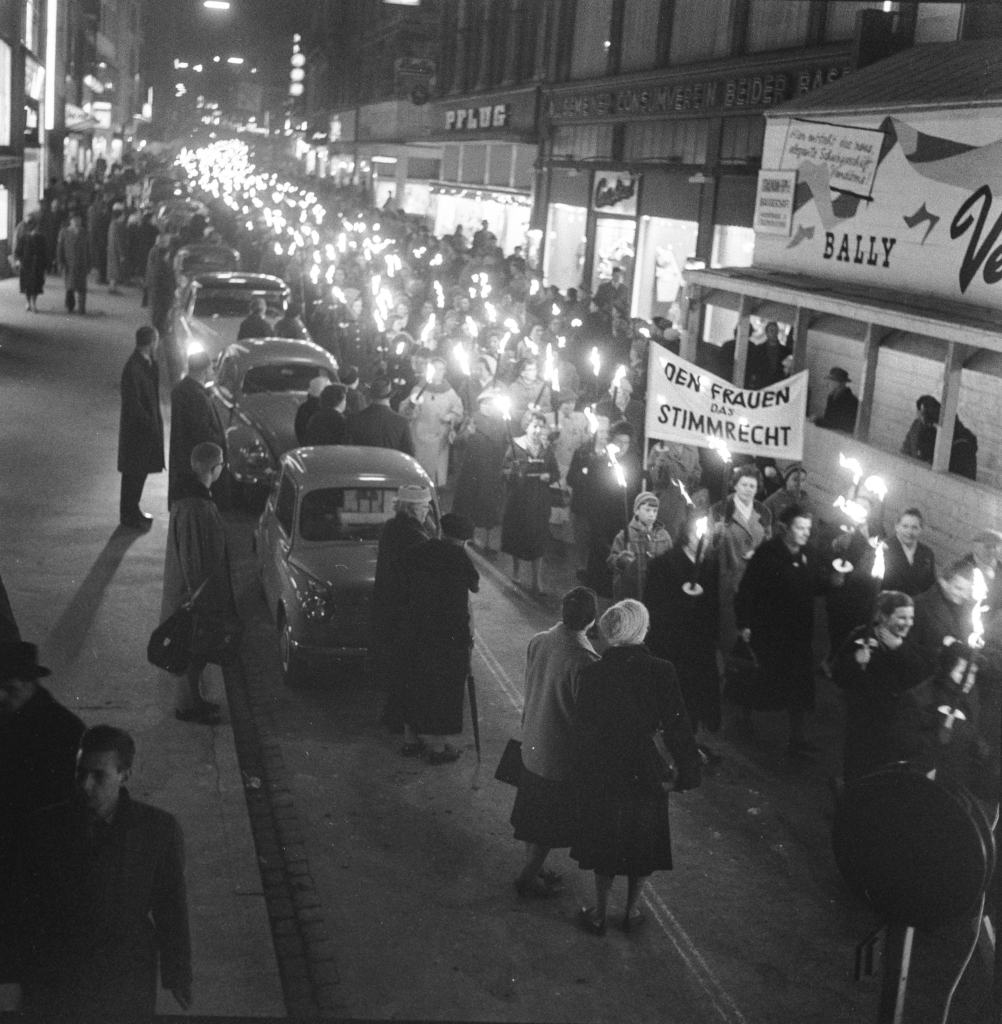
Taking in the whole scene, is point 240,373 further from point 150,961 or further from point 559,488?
point 150,961

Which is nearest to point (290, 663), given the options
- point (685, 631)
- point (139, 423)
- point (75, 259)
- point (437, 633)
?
point (437, 633)

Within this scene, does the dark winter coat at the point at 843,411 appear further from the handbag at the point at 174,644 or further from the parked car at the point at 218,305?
the parked car at the point at 218,305

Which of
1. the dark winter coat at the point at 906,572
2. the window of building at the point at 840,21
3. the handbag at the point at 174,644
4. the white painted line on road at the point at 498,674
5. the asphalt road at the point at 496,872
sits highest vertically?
the window of building at the point at 840,21

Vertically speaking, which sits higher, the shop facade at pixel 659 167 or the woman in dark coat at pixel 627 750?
the shop facade at pixel 659 167

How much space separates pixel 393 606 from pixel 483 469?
4.95m

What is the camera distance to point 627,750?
7.34m

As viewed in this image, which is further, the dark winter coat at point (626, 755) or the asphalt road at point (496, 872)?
the dark winter coat at point (626, 755)

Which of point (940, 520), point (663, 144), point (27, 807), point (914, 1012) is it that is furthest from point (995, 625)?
point (663, 144)

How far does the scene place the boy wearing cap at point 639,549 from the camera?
10.8m

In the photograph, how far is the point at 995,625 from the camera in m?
9.37

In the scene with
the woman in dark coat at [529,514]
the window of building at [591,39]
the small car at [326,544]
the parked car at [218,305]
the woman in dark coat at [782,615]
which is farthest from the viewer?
the window of building at [591,39]

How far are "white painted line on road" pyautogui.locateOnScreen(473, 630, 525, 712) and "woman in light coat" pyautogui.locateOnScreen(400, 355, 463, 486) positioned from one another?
369 cm

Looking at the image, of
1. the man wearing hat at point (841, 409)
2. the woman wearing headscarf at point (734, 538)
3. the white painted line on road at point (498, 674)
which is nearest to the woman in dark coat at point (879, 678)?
the woman wearing headscarf at point (734, 538)

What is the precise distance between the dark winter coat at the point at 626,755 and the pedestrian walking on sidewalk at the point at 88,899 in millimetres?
2788
